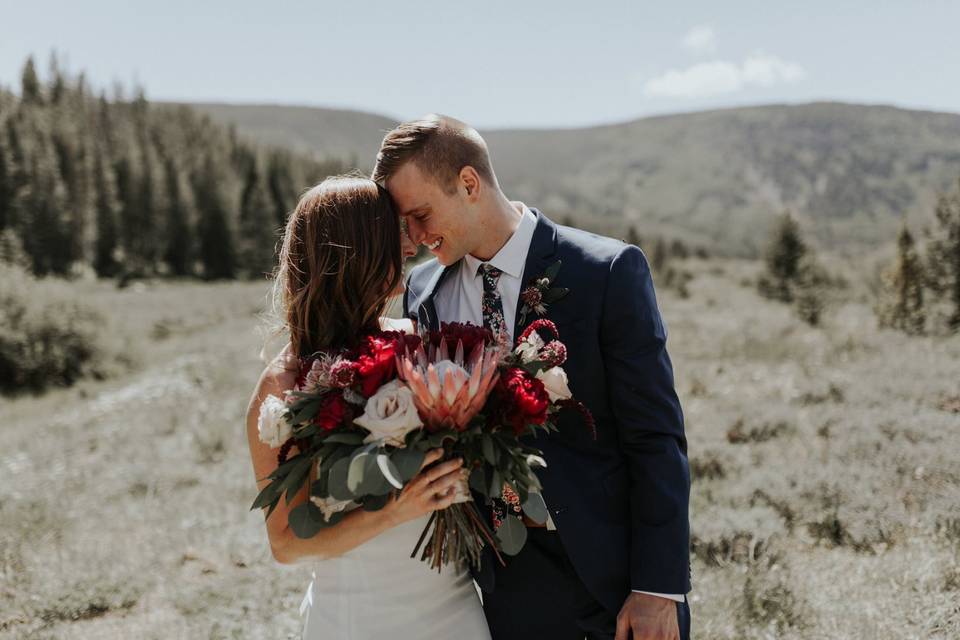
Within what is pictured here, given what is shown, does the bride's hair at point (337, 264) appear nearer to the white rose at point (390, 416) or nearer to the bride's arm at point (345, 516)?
the bride's arm at point (345, 516)

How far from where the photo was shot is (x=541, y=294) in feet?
8.67

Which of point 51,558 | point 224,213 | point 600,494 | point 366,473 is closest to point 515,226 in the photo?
point 600,494

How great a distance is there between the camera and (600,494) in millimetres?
2607

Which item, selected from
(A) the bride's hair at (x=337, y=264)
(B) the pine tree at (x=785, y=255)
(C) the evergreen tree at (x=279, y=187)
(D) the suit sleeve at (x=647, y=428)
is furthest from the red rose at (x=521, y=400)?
(C) the evergreen tree at (x=279, y=187)

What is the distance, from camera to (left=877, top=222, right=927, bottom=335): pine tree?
16.6 meters

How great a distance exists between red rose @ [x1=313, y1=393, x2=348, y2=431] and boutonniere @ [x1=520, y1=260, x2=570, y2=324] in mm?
898

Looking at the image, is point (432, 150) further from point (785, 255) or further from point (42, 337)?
point (785, 255)

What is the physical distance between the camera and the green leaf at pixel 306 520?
7.25 feet

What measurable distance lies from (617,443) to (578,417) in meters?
0.20

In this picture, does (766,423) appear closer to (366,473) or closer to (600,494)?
(600,494)

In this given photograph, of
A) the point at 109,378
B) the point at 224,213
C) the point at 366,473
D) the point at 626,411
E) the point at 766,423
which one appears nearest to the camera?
the point at 366,473

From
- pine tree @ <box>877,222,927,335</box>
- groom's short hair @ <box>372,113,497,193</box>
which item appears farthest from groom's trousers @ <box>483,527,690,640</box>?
pine tree @ <box>877,222,927,335</box>

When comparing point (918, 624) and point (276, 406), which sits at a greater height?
point (276, 406)

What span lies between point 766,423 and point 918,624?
15.2 ft
